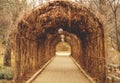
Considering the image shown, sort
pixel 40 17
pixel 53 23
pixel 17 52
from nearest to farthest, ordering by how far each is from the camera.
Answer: pixel 17 52 < pixel 40 17 < pixel 53 23

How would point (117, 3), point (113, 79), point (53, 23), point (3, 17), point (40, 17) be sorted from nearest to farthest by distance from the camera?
point (113, 79)
point (40, 17)
point (53, 23)
point (117, 3)
point (3, 17)

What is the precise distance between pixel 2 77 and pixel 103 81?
688 centimetres

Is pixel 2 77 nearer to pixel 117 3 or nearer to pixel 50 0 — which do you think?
pixel 50 0

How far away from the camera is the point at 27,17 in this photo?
16516 mm

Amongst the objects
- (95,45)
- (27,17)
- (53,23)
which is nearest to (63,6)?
(27,17)

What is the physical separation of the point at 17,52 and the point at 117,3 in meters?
12.0

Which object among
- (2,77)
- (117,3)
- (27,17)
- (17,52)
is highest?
(117,3)

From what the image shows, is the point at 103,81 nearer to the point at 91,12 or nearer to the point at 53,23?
the point at 91,12

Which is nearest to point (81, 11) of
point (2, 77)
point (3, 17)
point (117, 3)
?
point (2, 77)

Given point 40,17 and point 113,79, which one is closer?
point 113,79

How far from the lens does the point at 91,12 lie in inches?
655

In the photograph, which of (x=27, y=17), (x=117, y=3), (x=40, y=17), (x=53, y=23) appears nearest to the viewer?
(x=27, y=17)

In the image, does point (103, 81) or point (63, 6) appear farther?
point (63, 6)

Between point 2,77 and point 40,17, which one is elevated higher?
point 40,17
